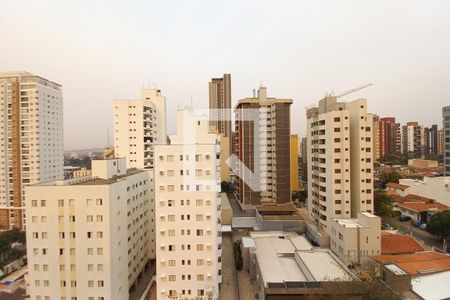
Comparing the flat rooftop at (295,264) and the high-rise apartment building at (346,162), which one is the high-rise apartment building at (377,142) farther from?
the flat rooftop at (295,264)

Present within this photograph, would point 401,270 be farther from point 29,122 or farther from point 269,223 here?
point 29,122

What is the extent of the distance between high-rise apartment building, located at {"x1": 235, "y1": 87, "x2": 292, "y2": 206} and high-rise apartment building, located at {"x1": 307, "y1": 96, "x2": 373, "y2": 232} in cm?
739

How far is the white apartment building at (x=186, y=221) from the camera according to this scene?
12516 mm

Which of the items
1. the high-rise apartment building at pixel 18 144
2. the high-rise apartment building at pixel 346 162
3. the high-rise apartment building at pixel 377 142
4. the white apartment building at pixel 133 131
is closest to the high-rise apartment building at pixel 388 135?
the high-rise apartment building at pixel 377 142

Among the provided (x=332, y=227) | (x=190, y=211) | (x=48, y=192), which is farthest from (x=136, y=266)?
(x=332, y=227)

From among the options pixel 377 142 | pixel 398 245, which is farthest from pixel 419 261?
pixel 377 142

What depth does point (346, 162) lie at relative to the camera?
61.8 feet

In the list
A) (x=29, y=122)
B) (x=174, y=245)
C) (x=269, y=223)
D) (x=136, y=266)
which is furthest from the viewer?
(x=29, y=122)

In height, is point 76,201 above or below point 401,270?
above

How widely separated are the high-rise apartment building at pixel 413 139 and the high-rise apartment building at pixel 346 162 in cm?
4996

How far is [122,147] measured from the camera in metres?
21.6

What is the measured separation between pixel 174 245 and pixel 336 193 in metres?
11.1

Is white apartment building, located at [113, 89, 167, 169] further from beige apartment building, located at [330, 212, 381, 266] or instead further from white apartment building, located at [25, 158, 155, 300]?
beige apartment building, located at [330, 212, 381, 266]

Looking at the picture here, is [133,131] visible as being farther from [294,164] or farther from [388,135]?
[388,135]
